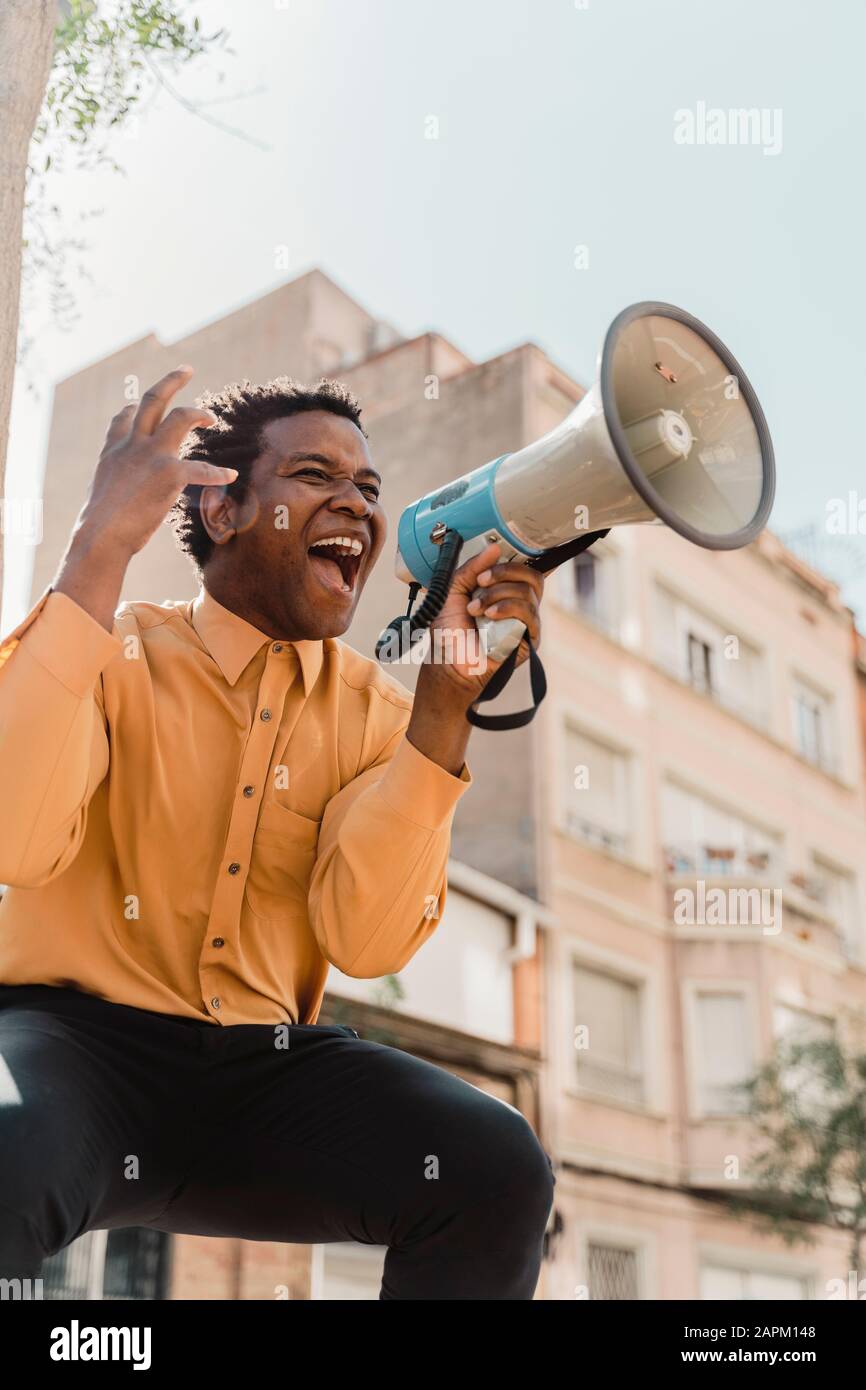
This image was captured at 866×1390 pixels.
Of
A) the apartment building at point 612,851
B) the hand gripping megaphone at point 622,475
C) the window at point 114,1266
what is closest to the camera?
the hand gripping megaphone at point 622,475

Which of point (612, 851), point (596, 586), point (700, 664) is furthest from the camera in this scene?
point (700, 664)

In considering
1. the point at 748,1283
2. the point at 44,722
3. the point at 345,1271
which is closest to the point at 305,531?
the point at 44,722

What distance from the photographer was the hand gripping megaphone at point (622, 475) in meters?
2.01

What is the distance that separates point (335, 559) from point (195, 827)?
0.51 metres

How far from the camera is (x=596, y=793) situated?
16328mm

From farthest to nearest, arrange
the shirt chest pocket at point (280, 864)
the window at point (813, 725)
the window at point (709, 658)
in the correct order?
1. the window at point (813, 725)
2. the window at point (709, 658)
3. the shirt chest pocket at point (280, 864)

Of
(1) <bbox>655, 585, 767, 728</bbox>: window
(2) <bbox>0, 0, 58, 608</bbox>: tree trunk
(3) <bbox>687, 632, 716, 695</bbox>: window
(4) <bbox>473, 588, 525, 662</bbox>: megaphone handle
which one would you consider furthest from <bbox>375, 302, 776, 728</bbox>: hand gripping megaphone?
(3) <bbox>687, 632, 716, 695</bbox>: window

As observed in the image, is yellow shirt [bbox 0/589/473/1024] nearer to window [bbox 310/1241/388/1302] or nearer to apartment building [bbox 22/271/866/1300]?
apartment building [bbox 22/271/866/1300]

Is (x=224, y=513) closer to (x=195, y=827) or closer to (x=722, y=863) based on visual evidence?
(x=195, y=827)

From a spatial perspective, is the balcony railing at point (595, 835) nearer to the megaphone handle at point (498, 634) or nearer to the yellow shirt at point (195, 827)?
the yellow shirt at point (195, 827)

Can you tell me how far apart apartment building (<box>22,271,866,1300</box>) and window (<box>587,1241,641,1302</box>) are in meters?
0.03

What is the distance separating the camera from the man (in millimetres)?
1819

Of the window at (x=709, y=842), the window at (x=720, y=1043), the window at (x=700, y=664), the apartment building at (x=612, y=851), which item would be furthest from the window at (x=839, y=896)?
the window at (x=720, y=1043)
